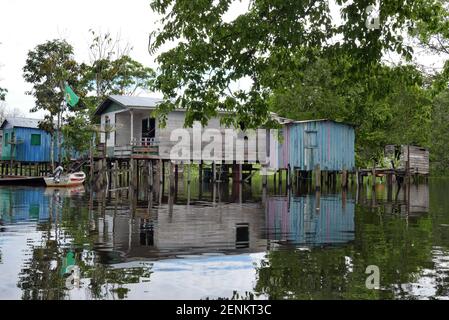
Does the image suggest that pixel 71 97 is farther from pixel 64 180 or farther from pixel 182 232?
pixel 182 232

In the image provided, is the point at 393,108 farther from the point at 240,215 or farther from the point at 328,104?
the point at 240,215

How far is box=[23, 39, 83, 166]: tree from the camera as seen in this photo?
3850 cm

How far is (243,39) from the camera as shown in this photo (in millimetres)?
7496

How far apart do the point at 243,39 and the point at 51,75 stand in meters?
34.6

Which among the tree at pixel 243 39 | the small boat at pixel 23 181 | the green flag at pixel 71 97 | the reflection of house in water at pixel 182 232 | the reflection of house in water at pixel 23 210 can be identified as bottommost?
the reflection of house in water at pixel 182 232

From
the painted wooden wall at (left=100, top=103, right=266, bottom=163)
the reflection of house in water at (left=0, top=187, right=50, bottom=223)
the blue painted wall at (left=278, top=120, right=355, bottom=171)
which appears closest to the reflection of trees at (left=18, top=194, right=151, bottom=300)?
the reflection of house in water at (left=0, top=187, right=50, bottom=223)

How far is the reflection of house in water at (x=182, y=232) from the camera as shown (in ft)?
34.0

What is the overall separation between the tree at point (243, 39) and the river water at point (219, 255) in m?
2.49

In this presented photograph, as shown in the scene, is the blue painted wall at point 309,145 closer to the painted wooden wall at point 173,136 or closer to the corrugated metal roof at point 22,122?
the painted wooden wall at point 173,136

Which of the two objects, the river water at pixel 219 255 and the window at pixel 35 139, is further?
the window at pixel 35 139

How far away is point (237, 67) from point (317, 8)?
5.13ft

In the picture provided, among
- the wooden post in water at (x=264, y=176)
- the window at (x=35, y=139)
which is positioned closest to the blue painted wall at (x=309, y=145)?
the wooden post in water at (x=264, y=176)

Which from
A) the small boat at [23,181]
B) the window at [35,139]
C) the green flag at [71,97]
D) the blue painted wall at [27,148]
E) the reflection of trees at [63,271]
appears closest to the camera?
the reflection of trees at [63,271]
